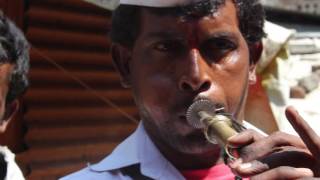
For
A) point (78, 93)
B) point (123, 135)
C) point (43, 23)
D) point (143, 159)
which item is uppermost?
point (143, 159)

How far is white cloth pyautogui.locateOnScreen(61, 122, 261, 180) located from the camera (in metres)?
1.83

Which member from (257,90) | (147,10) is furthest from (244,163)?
(257,90)

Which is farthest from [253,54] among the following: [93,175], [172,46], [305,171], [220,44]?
[305,171]

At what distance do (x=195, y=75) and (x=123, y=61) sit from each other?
0.39m

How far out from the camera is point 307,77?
5.00 meters

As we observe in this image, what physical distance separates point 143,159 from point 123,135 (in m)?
3.40

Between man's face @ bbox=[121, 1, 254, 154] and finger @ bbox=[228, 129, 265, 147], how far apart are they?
401mm

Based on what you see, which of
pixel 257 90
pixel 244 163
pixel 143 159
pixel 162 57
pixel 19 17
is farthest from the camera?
pixel 19 17

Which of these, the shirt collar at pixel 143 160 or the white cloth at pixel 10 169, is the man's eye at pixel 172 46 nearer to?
the shirt collar at pixel 143 160

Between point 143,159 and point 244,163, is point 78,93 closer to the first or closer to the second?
point 143,159

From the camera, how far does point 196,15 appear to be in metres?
1.70

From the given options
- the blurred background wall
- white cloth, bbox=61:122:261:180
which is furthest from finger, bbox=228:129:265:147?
the blurred background wall

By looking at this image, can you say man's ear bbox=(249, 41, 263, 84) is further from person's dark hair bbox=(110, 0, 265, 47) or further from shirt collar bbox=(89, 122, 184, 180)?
shirt collar bbox=(89, 122, 184, 180)

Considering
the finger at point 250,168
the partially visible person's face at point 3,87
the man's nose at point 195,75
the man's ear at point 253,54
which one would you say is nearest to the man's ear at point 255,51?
the man's ear at point 253,54
